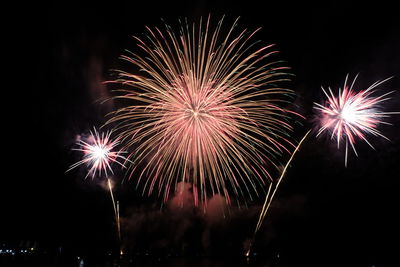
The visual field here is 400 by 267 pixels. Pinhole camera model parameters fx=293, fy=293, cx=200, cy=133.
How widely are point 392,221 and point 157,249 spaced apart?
411ft

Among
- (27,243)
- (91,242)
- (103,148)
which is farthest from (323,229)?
(103,148)

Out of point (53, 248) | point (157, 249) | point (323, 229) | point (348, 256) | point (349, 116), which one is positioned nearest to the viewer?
point (349, 116)

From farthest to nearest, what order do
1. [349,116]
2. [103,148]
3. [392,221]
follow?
1. [392,221]
2. [103,148]
3. [349,116]

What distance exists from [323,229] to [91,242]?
200 feet

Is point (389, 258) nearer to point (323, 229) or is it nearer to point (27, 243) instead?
point (323, 229)

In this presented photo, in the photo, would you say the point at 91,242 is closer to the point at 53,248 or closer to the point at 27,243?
the point at 53,248

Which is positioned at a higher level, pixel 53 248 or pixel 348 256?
pixel 53 248

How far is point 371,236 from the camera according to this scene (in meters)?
52.6

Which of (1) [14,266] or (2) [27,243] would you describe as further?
(2) [27,243]

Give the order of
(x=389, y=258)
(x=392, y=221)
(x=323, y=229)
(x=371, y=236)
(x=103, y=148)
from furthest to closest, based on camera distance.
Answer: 1. (x=323, y=229)
2. (x=371, y=236)
3. (x=389, y=258)
4. (x=392, y=221)
5. (x=103, y=148)

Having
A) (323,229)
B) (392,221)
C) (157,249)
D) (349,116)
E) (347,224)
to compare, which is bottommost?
(349,116)

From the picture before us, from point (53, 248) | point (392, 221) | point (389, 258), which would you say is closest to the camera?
Result: point (392, 221)

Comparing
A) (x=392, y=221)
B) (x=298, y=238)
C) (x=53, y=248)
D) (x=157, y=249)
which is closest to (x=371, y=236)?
(x=392, y=221)

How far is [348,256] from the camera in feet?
212
